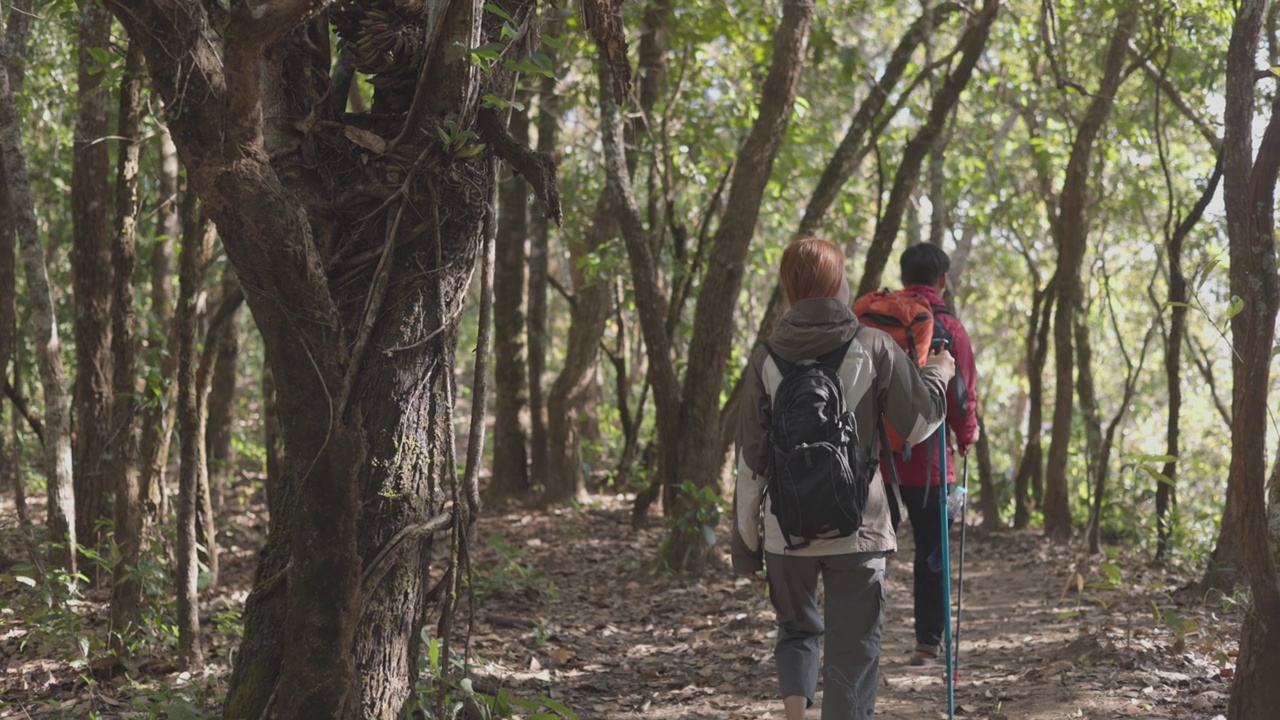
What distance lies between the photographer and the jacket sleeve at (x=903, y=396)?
401cm

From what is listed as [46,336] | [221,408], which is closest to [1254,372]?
[46,336]

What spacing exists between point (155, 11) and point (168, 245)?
7.20m

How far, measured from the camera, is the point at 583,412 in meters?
13.4

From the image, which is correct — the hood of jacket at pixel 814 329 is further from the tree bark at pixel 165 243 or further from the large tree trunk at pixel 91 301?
the tree bark at pixel 165 243

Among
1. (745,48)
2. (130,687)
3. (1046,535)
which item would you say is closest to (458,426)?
(745,48)

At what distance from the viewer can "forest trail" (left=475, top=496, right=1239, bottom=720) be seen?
203 inches

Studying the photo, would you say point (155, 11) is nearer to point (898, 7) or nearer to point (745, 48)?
point (745, 48)

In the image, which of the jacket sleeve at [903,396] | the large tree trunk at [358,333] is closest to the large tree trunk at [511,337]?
the large tree trunk at [358,333]

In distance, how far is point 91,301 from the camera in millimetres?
7188

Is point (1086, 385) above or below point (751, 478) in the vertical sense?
above

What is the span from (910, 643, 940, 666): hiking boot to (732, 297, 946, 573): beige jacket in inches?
76.4

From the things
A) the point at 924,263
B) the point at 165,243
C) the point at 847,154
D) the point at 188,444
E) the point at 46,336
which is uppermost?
the point at 847,154

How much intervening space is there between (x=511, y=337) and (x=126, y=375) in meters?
5.09

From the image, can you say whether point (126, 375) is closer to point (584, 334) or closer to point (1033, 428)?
point (584, 334)
